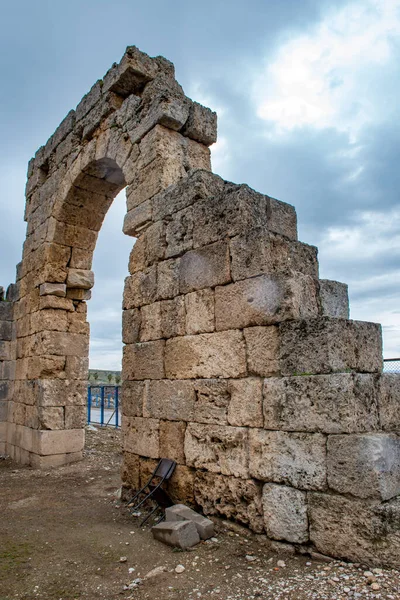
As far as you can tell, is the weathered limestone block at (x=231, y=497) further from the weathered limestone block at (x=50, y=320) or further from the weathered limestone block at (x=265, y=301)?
the weathered limestone block at (x=50, y=320)

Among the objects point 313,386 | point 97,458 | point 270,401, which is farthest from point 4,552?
point 97,458

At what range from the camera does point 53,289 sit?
7027 mm

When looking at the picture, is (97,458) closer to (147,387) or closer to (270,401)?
(147,387)

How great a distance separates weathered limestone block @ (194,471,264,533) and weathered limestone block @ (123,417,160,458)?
644 millimetres

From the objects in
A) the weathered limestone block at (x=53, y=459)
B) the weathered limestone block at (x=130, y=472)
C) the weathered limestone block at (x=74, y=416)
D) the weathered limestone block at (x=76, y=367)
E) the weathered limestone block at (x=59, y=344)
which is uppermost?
the weathered limestone block at (x=59, y=344)

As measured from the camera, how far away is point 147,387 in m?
4.30

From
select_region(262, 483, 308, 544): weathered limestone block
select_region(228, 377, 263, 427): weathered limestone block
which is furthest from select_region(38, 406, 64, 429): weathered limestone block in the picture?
select_region(262, 483, 308, 544): weathered limestone block

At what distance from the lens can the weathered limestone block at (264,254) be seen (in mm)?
3314

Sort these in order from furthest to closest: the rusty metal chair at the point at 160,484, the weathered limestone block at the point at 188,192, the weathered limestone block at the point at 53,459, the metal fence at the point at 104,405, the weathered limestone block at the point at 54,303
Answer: the metal fence at the point at 104,405
the weathered limestone block at the point at 54,303
the weathered limestone block at the point at 53,459
the weathered limestone block at the point at 188,192
the rusty metal chair at the point at 160,484

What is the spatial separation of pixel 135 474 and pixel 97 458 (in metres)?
3.04

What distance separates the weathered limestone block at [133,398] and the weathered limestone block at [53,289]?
9.83ft

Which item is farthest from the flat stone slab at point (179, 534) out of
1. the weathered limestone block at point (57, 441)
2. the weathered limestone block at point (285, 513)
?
the weathered limestone block at point (57, 441)

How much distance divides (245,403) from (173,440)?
98 cm

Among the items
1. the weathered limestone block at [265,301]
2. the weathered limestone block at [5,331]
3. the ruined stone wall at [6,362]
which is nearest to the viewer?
the weathered limestone block at [265,301]
